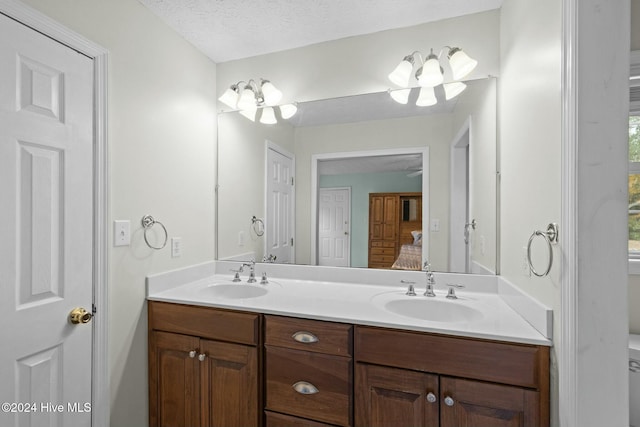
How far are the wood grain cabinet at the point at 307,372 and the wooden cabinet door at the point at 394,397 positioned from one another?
0.05 m

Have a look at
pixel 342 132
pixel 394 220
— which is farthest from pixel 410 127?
pixel 394 220

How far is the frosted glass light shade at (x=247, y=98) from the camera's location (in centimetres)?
202

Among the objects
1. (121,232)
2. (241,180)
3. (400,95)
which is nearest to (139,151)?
(121,232)

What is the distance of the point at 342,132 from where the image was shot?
6.31 feet

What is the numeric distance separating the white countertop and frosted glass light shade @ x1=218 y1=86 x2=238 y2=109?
1.20 metres

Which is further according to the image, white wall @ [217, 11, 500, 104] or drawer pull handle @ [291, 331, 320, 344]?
white wall @ [217, 11, 500, 104]

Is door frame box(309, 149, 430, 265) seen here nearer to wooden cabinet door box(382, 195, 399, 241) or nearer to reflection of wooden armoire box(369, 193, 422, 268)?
reflection of wooden armoire box(369, 193, 422, 268)

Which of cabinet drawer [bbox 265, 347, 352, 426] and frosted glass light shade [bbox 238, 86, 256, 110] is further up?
frosted glass light shade [bbox 238, 86, 256, 110]

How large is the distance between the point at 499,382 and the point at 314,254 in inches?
46.3

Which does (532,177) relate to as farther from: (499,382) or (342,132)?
(342,132)

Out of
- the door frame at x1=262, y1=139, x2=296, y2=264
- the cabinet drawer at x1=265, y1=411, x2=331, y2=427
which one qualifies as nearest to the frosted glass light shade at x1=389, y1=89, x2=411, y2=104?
the door frame at x1=262, y1=139, x2=296, y2=264

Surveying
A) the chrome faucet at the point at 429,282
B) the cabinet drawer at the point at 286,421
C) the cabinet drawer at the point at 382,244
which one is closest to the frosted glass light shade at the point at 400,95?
the cabinet drawer at the point at 382,244

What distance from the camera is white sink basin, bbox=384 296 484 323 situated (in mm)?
1476

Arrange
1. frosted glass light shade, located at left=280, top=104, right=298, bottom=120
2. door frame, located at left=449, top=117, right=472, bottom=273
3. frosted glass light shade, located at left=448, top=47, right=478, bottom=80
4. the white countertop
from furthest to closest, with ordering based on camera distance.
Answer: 1. frosted glass light shade, located at left=280, top=104, right=298, bottom=120
2. door frame, located at left=449, top=117, right=472, bottom=273
3. frosted glass light shade, located at left=448, top=47, right=478, bottom=80
4. the white countertop
